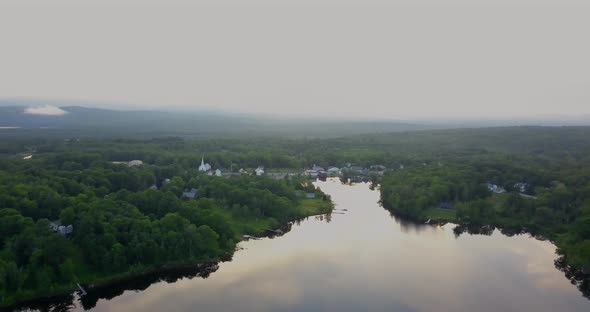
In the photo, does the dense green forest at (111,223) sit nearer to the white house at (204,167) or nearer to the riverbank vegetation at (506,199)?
the riverbank vegetation at (506,199)

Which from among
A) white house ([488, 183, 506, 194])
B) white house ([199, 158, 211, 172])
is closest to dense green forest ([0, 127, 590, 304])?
white house ([488, 183, 506, 194])

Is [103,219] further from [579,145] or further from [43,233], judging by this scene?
[579,145]

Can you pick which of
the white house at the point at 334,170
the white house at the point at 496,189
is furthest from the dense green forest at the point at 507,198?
the white house at the point at 334,170

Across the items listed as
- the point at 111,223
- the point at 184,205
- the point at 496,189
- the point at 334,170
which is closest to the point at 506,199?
the point at 496,189

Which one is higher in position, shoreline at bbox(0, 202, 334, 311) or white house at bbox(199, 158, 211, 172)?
white house at bbox(199, 158, 211, 172)

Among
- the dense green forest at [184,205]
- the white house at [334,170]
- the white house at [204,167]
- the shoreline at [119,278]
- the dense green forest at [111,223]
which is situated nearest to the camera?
the shoreline at [119,278]

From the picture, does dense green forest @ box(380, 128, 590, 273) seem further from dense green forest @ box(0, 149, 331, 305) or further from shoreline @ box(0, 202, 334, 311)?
shoreline @ box(0, 202, 334, 311)
